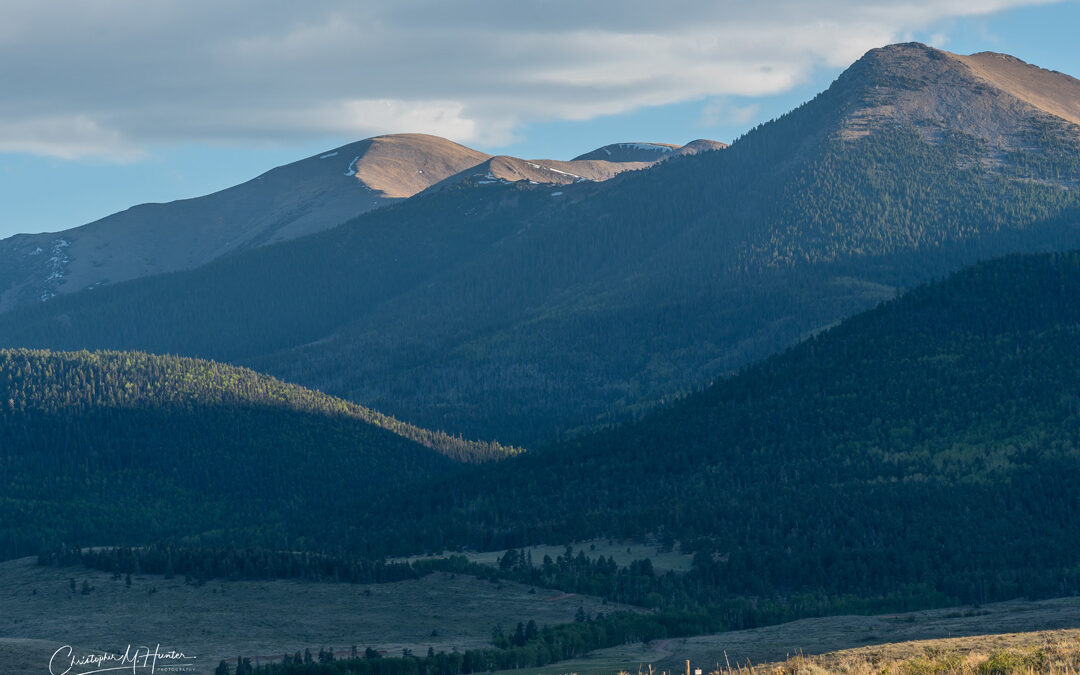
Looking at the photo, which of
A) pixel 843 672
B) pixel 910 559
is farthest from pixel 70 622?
pixel 910 559

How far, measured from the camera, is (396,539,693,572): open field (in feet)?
543

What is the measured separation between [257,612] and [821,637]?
48.5 meters

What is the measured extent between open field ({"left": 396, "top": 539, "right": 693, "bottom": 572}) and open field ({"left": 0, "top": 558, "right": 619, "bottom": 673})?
994 inches

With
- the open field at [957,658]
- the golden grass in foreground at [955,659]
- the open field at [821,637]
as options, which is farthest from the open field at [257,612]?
the open field at [957,658]

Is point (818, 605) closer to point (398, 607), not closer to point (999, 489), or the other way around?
point (398, 607)

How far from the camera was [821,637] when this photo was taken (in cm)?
9481

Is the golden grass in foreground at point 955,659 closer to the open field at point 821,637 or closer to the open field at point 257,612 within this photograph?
the open field at point 821,637

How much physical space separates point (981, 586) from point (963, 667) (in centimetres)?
7396

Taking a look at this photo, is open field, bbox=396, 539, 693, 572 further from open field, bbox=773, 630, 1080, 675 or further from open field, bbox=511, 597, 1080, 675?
open field, bbox=773, 630, 1080, 675

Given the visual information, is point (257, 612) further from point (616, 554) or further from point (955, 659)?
point (955, 659)

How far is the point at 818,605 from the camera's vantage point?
132 metres

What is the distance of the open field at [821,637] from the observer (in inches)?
3526

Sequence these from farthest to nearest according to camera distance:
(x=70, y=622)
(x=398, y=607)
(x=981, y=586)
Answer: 1. (x=981, y=586)
2. (x=398, y=607)
3. (x=70, y=622)

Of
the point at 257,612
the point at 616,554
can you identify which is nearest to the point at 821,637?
the point at 257,612
